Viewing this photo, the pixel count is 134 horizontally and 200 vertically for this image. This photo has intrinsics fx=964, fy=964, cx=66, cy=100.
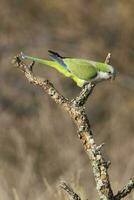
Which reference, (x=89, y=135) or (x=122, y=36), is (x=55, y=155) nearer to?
(x=122, y=36)

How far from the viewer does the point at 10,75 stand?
12.7 metres

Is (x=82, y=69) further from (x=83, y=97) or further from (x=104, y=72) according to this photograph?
(x=83, y=97)

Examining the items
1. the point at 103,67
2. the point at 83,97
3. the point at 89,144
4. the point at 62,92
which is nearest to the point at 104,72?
the point at 103,67

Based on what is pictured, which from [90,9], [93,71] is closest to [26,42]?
[90,9]

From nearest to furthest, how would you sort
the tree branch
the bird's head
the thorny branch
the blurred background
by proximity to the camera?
1. the thorny branch
2. the tree branch
3. the bird's head
4. the blurred background

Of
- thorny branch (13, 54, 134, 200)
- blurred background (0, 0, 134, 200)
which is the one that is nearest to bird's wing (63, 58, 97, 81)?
thorny branch (13, 54, 134, 200)

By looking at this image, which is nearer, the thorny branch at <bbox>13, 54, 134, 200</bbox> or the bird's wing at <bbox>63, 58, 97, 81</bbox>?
the thorny branch at <bbox>13, 54, 134, 200</bbox>

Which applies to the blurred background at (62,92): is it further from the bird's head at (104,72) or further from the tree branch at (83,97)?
the tree branch at (83,97)

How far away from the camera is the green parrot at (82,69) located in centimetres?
285

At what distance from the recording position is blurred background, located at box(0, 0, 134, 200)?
941 centimetres

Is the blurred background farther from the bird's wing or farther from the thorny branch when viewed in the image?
the thorny branch

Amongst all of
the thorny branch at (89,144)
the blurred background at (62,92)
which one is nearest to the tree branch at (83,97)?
the thorny branch at (89,144)

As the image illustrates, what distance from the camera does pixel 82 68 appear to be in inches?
114

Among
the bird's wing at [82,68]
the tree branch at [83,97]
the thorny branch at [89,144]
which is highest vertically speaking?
the bird's wing at [82,68]
